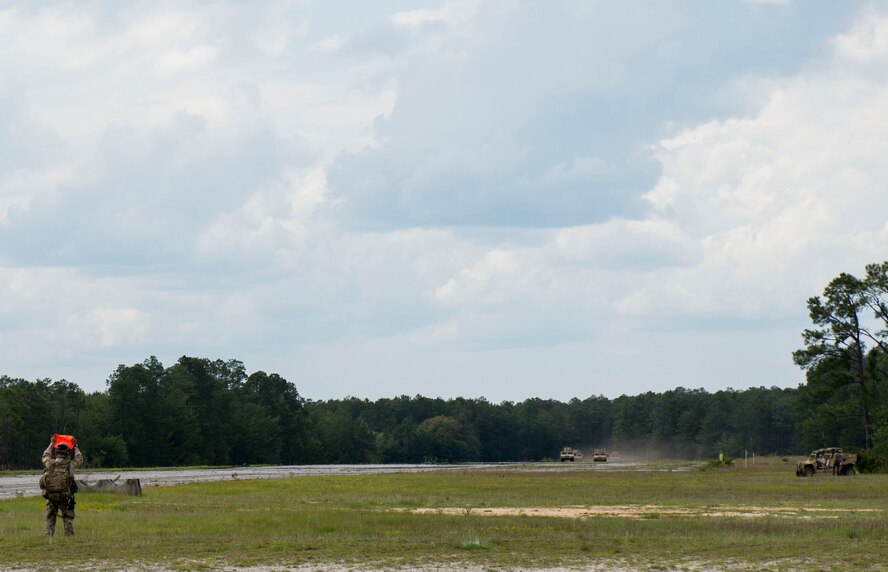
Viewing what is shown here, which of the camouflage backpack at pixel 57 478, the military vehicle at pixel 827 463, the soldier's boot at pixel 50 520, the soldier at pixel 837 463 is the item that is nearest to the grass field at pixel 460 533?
the soldier's boot at pixel 50 520

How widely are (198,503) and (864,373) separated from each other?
69601mm

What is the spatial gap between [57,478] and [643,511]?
2015cm

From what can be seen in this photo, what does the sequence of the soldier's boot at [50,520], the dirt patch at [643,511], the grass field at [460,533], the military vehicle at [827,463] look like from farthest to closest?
1. the military vehicle at [827,463]
2. the dirt patch at [643,511]
3. the soldier's boot at [50,520]
4. the grass field at [460,533]

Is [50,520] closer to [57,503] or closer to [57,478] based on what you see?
[57,503]

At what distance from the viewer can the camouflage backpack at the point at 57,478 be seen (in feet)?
88.9

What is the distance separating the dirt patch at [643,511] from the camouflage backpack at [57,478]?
13.9m

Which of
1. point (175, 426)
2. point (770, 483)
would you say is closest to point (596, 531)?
point (770, 483)

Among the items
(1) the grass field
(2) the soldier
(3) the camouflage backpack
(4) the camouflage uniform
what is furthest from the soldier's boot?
(2) the soldier

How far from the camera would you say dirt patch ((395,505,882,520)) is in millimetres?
37281

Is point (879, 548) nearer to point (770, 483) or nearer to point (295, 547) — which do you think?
point (295, 547)

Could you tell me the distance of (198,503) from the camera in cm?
4388

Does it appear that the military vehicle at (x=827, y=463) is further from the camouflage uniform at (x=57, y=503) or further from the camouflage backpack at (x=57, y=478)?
the camouflage backpack at (x=57, y=478)

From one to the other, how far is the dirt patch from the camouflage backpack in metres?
13.9

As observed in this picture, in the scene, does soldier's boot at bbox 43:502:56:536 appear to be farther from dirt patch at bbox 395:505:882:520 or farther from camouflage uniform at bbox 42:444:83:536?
dirt patch at bbox 395:505:882:520
